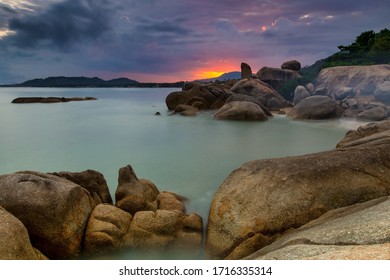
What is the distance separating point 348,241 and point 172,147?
507 inches

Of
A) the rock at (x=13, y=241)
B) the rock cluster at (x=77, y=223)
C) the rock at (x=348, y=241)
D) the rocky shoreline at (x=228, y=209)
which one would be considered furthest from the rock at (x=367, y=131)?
the rock at (x=13, y=241)

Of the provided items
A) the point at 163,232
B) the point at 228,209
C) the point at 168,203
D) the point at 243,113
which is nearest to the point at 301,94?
the point at 243,113

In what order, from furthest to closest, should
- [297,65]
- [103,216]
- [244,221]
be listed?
[297,65], [103,216], [244,221]

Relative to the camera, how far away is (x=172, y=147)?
16.1m

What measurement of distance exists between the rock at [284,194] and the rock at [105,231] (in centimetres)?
156

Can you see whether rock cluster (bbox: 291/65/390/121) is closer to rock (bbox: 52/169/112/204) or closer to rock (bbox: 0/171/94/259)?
rock (bbox: 52/169/112/204)

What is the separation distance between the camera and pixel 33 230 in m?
5.79

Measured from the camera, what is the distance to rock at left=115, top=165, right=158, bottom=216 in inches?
280

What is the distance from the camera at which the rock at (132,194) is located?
23.3 ft

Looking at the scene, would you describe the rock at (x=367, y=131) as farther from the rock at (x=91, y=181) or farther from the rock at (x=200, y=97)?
the rock at (x=200, y=97)

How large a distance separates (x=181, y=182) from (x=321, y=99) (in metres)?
18.6

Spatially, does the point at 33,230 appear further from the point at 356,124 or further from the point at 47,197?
the point at 356,124

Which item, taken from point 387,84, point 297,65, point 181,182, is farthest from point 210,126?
point 297,65

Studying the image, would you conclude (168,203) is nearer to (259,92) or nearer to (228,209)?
(228,209)
